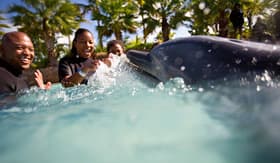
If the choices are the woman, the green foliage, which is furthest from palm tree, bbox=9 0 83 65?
the woman

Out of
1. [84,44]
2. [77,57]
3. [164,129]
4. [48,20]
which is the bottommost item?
[164,129]

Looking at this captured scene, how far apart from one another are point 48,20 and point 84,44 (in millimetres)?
17516

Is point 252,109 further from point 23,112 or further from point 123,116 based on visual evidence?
point 23,112

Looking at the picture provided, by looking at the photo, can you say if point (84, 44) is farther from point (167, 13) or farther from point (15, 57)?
point (167, 13)

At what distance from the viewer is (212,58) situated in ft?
5.32

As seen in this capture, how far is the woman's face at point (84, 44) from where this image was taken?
11.8ft

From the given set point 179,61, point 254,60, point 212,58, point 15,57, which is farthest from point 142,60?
point 15,57

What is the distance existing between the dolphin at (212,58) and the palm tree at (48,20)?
17.7 m

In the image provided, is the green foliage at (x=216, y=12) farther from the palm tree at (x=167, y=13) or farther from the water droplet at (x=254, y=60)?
the water droplet at (x=254, y=60)

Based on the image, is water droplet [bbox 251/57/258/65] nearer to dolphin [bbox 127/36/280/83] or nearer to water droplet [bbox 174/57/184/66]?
dolphin [bbox 127/36/280/83]

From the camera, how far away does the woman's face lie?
3.59m

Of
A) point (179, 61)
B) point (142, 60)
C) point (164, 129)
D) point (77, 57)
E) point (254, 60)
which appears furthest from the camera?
point (77, 57)

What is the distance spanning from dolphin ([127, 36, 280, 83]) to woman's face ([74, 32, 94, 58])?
185 cm

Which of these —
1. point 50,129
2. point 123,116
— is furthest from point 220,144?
point 50,129
